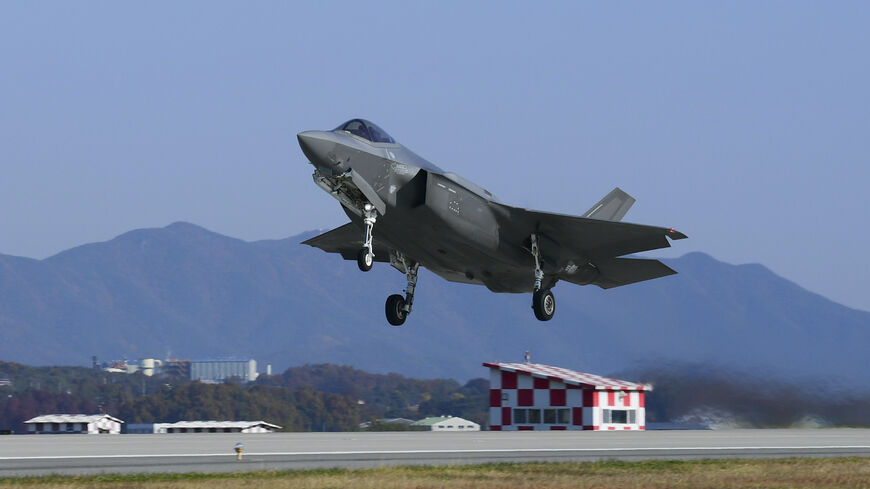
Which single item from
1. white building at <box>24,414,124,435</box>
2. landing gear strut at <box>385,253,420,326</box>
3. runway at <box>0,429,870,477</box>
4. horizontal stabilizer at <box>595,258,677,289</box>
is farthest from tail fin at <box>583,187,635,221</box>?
white building at <box>24,414,124,435</box>

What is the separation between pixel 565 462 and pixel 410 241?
6318 mm

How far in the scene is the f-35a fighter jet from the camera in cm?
2342

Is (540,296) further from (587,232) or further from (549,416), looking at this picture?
(549,416)

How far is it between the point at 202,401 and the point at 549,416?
3155 cm

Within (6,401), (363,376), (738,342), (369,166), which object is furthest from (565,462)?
(363,376)

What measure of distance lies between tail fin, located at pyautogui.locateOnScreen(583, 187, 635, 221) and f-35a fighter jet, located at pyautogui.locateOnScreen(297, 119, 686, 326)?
212 cm

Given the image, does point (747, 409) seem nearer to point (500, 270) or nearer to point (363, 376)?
point (500, 270)

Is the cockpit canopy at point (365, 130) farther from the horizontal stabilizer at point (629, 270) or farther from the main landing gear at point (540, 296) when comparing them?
the horizontal stabilizer at point (629, 270)

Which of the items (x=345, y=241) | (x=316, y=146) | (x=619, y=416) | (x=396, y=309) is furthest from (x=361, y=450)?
(x=619, y=416)

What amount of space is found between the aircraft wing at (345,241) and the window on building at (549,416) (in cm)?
1388

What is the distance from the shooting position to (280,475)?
60.8 feet

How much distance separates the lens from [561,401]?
1619 inches

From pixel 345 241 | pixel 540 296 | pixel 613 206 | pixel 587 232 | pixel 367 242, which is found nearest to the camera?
pixel 367 242

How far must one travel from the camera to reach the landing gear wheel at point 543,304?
27.7 m
